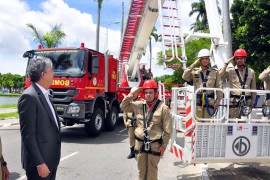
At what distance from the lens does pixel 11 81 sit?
106 meters

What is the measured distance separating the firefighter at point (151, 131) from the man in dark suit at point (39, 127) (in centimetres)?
125

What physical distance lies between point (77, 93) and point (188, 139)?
4923 millimetres

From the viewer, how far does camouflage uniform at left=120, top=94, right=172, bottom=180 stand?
147 inches

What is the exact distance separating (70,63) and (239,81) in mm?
5265

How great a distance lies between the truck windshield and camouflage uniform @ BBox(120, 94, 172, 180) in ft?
16.5

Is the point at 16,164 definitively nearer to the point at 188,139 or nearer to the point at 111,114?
the point at 188,139

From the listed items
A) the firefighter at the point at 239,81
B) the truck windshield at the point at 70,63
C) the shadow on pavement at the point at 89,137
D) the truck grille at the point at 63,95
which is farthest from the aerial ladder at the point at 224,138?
the truck windshield at the point at 70,63

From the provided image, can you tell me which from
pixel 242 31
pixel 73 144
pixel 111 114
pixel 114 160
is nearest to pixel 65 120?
pixel 73 144

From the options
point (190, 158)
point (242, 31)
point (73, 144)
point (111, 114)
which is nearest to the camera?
point (190, 158)

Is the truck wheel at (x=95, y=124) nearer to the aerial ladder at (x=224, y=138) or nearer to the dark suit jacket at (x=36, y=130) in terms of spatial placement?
the aerial ladder at (x=224, y=138)

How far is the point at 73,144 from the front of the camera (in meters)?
8.26

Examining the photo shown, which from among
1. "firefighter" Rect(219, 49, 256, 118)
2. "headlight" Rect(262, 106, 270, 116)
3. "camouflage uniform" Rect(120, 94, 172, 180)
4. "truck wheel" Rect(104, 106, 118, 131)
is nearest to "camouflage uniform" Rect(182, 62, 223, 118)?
"firefighter" Rect(219, 49, 256, 118)

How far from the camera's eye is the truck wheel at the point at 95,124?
30.0ft

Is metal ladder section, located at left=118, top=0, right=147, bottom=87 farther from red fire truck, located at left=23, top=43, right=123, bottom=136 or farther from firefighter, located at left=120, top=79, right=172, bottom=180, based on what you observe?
firefighter, located at left=120, top=79, right=172, bottom=180
